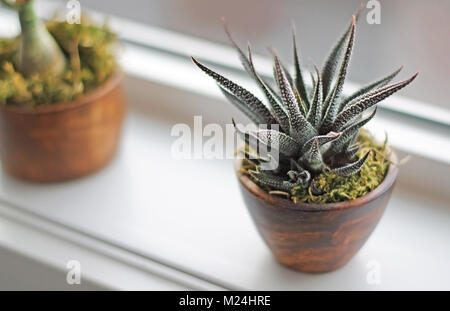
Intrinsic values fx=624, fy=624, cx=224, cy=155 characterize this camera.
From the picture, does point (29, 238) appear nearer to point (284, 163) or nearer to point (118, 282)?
point (118, 282)

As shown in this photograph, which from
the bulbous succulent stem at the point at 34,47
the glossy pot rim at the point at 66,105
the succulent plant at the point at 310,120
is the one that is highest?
the bulbous succulent stem at the point at 34,47

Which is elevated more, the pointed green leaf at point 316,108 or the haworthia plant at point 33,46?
the haworthia plant at point 33,46

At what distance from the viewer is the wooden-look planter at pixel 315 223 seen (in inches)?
24.4

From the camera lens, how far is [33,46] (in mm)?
770

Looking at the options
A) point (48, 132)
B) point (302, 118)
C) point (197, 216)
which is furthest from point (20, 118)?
point (302, 118)

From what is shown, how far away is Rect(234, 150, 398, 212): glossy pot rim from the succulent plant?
0.04 ft

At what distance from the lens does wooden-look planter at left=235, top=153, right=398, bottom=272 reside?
62 cm

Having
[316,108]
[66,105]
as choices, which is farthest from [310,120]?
[66,105]

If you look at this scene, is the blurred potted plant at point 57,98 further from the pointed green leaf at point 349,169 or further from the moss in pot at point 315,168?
the pointed green leaf at point 349,169

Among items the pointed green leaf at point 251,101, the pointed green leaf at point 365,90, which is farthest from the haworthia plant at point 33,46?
the pointed green leaf at point 365,90

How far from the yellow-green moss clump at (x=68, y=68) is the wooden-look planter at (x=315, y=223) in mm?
254

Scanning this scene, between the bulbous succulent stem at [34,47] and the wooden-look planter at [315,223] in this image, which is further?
the bulbous succulent stem at [34,47]

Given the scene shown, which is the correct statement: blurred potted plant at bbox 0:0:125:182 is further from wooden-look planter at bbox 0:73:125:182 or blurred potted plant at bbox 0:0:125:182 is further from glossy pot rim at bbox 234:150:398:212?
glossy pot rim at bbox 234:150:398:212

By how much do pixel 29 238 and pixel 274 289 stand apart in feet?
1.06
